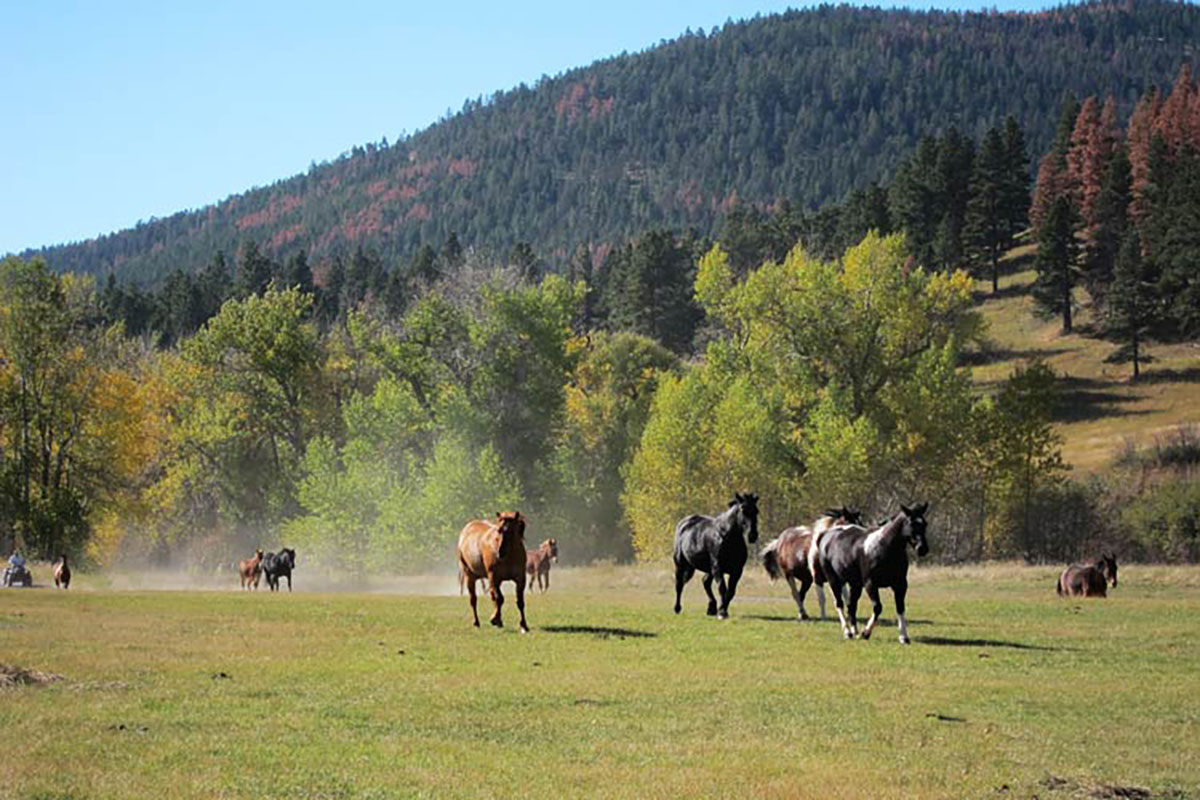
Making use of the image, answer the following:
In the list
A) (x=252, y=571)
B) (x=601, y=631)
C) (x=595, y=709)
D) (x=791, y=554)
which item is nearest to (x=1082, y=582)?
(x=791, y=554)

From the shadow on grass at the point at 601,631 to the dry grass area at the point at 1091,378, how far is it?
6791 cm

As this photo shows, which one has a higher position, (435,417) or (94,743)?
(435,417)

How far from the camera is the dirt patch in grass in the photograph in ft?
54.9

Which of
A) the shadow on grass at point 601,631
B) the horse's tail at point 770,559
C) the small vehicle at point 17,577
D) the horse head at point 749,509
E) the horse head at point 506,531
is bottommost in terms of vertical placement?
the shadow on grass at point 601,631

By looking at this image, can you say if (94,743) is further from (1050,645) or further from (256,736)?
(1050,645)

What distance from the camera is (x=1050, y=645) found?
2336cm

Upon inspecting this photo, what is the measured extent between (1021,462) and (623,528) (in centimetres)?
2921

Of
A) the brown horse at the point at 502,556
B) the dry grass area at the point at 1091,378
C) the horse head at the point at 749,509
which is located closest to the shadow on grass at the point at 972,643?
the horse head at the point at 749,509

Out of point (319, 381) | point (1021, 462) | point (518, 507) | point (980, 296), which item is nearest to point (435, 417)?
point (518, 507)

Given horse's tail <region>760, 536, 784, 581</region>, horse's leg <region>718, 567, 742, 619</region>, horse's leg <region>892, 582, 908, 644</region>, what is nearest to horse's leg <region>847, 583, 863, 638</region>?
horse's leg <region>892, 582, 908, 644</region>

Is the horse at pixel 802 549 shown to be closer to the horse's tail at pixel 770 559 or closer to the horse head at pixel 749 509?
the horse head at pixel 749 509

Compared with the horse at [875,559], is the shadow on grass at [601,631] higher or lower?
lower

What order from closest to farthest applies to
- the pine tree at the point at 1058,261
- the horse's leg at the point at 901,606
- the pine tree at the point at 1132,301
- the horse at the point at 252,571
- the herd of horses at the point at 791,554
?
the horse's leg at the point at 901,606, the herd of horses at the point at 791,554, the horse at the point at 252,571, the pine tree at the point at 1132,301, the pine tree at the point at 1058,261

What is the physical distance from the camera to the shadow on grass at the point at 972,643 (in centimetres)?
2281
